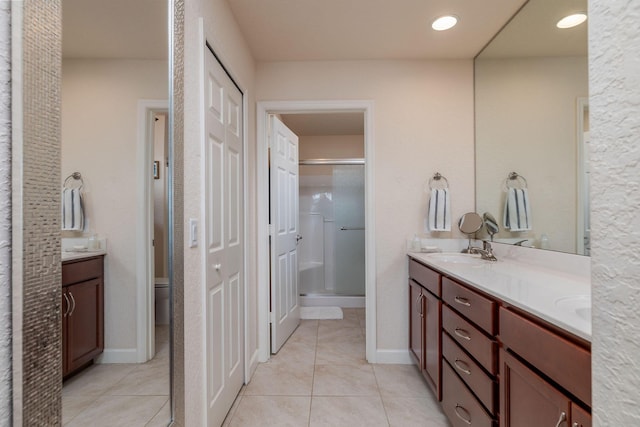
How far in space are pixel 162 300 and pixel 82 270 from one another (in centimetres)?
36

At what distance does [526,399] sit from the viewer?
958 mm

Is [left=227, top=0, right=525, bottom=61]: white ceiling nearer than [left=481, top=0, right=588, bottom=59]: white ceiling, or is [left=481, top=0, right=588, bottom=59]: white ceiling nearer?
[left=481, top=0, right=588, bottom=59]: white ceiling

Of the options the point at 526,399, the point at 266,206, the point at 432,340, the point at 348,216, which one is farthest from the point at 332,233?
the point at 526,399

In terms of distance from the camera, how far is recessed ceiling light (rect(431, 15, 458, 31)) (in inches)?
77.6

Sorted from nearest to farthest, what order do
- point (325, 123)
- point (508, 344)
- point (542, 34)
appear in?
point (508, 344) → point (542, 34) → point (325, 123)

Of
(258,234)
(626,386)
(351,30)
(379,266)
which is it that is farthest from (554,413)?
(351,30)

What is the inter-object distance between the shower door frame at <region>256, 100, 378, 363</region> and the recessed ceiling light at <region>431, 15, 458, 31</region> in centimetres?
66

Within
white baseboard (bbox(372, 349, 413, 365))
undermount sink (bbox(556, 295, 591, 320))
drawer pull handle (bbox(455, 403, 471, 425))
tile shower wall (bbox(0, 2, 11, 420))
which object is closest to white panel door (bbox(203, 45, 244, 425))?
tile shower wall (bbox(0, 2, 11, 420))

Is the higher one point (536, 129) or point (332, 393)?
point (536, 129)

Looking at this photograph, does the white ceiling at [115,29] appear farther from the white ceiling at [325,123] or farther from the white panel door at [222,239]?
the white ceiling at [325,123]

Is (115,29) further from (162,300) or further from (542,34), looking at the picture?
(542,34)

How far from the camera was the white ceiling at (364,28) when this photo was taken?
185 centimetres

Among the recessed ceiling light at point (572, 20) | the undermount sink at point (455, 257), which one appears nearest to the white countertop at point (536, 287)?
the undermount sink at point (455, 257)

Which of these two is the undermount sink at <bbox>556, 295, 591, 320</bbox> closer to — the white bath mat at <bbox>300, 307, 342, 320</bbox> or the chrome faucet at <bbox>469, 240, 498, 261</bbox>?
the chrome faucet at <bbox>469, 240, 498, 261</bbox>
